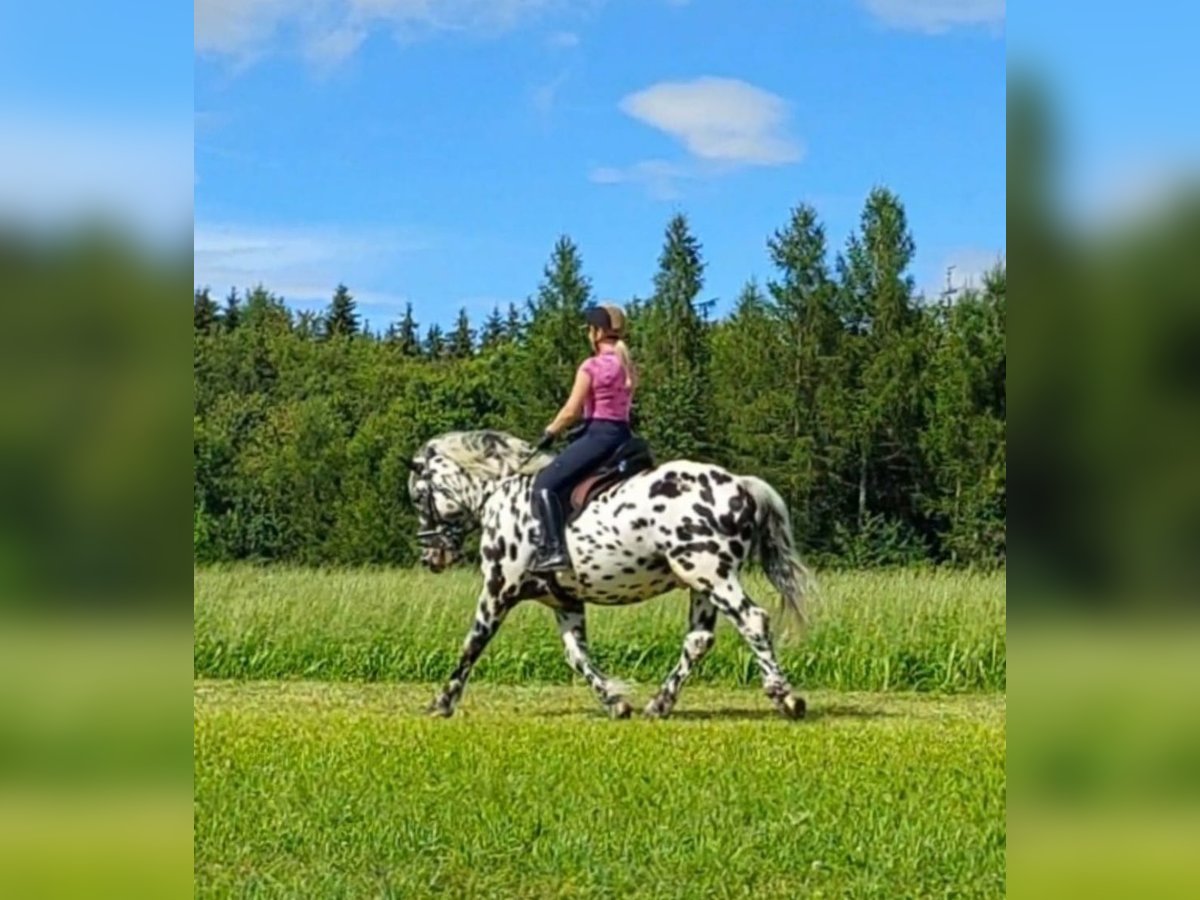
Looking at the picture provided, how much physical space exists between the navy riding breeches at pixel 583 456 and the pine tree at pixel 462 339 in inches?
191

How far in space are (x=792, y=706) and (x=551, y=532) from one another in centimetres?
139

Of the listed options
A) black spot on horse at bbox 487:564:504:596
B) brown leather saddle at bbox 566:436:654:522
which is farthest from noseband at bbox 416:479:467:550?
brown leather saddle at bbox 566:436:654:522

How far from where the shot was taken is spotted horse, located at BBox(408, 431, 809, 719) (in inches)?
263

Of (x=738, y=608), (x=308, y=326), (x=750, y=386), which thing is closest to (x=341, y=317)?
(x=308, y=326)

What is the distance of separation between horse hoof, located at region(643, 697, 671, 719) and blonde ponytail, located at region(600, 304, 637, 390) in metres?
1.54

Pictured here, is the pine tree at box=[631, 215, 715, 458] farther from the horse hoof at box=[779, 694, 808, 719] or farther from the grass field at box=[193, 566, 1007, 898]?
the horse hoof at box=[779, 694, 808, 719]

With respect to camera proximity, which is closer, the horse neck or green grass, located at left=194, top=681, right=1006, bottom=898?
green grass, located at left=194, top=681, right=1006, bottom=898

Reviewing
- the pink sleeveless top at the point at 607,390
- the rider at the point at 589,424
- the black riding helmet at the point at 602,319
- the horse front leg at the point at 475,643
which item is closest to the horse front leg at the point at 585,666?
the horse front leg at the point at 475,643

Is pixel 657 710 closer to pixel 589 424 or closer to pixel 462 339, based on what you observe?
pixel 589 424

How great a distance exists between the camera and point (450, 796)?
523 cm

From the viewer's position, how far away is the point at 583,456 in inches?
265
